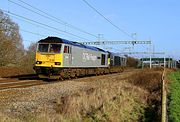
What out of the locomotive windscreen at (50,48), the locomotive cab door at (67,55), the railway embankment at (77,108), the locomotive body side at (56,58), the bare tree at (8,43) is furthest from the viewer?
the bare tree at (8,43)

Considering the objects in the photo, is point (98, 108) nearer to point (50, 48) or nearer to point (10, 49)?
point (50, 48)

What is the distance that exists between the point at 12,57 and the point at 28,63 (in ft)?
8.73

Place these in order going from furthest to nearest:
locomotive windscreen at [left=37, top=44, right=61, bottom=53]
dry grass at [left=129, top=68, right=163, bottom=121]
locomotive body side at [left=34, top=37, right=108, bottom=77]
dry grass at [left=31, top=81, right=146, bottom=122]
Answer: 1. locomotive windscreen at [left=37, top=44, right=61, bottom=53]
2. locomotive body side at [left=34, top=37, right=108, bottom=77]
3. dry grass at [left=129, top=68, right=163, bottom=121]
4. dry grass at [left=31, top=81, right=146, bottom=122]

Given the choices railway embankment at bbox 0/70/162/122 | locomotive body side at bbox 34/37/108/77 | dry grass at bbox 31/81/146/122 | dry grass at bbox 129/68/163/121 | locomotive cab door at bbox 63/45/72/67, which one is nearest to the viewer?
railway embankment at bbox 0/70/162/122

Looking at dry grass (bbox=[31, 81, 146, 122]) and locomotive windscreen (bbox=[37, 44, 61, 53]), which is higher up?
locomotive windscreen (bbox=[37, 44, 61, 53])

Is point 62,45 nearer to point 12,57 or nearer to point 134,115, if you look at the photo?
point 134,115

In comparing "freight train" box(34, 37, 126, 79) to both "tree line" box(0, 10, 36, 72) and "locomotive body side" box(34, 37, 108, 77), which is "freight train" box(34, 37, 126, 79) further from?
"tree line" box(0, 10, 36, 72)

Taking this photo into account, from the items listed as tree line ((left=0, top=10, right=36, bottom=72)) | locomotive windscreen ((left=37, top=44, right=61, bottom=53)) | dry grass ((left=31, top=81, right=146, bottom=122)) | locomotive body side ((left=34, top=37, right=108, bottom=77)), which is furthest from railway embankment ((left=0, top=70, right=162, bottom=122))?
tree line ((left=0, top=10, right=36, bottom=72))

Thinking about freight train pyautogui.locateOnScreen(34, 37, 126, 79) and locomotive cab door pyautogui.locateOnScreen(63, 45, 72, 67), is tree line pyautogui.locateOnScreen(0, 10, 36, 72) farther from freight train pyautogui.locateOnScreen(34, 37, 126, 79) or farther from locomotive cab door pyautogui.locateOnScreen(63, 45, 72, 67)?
locomotive cab door pyautogui.locateOnScreen(63, 45, 72, 67)

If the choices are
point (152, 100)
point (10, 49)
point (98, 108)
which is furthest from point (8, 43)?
point (98, 108)

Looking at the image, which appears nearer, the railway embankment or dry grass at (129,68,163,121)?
the railway embankment

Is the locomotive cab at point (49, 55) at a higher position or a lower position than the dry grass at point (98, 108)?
higher

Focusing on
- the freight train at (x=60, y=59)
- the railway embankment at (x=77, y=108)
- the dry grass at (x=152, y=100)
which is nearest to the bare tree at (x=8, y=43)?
the freight train at (x=60, y=59)

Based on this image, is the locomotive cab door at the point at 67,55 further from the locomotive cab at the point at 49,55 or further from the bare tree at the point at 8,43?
the bare tree at the point at 8,43
